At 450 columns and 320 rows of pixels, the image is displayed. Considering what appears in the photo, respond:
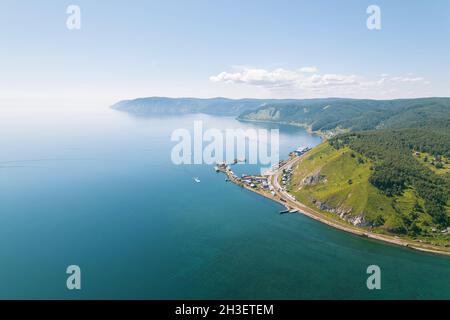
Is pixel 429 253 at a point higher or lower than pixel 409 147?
lower

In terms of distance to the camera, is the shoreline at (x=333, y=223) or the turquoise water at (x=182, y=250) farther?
the shoreline at (x=333, y=223)

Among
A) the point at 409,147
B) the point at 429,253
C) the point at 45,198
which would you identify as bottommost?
the point at 429,253

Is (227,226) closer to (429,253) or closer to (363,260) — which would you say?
(363,260)

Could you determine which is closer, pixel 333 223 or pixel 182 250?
pixel 182 250

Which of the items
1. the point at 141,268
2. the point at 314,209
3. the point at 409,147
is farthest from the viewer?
the point at 409,147

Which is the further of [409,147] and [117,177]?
[409,147]

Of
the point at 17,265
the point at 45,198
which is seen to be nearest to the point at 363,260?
the point at 17,265

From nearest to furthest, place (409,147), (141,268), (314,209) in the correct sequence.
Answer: (141,268) → (314,209) → (409,147)

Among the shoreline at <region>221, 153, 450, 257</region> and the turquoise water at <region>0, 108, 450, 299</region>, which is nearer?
the turquoise water at <region>0, 108, 450, 299</region>
